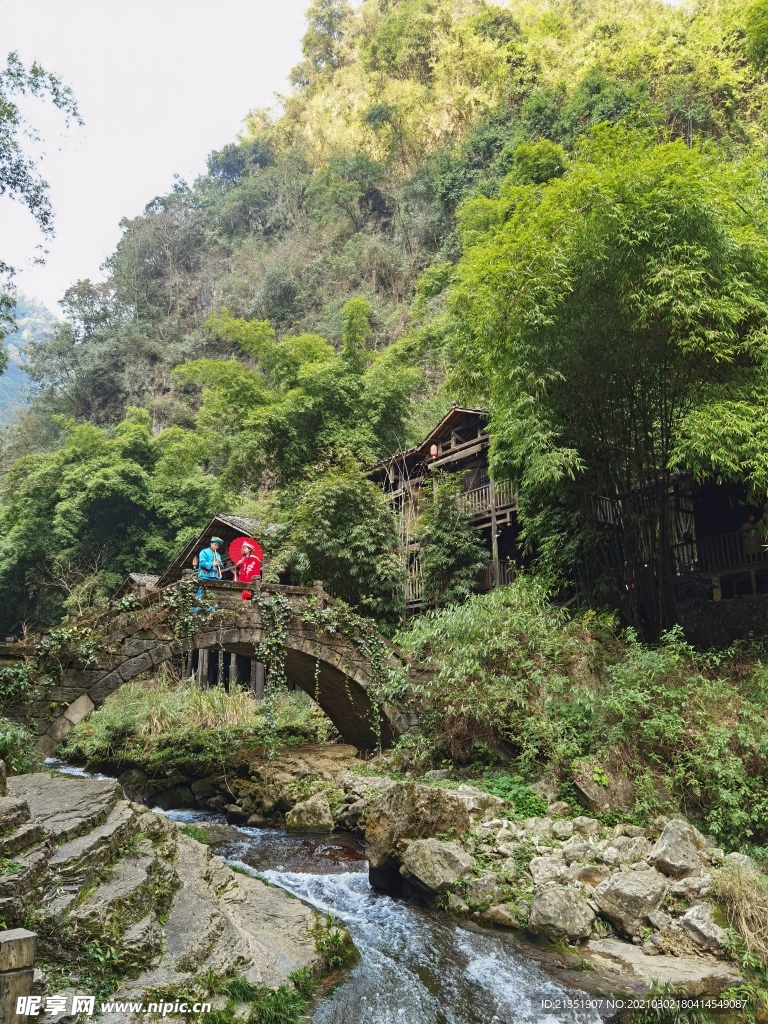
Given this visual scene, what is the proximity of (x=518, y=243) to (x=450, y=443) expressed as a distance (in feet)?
35.1

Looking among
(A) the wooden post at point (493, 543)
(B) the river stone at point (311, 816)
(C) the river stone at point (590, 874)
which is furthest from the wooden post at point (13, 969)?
(A) the wooden post at point (493, 543)

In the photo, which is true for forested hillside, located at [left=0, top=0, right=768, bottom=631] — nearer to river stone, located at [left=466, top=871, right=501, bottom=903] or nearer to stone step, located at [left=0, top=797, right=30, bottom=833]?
river stone, located at [left=466, top=871, right=501, bottom=903]

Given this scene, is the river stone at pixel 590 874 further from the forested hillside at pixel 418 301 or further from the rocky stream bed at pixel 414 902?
the forested hillside at pixel 418 301

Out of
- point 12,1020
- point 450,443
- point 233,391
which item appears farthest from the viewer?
point 233,391

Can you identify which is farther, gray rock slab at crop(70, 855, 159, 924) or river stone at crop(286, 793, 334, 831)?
river stone at crop(286, 793, 334, 831)

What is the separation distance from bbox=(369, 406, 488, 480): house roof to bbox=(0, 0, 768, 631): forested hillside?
4.76 ft

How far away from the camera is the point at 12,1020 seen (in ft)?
11.1

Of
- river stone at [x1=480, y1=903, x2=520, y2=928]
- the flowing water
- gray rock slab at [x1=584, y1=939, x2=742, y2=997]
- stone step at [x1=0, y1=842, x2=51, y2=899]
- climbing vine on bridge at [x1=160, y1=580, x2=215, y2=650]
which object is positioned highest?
climbing vine on bridge at [x1=160, y1=580, x2=215, y2=650]

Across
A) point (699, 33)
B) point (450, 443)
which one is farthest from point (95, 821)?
point (699, 33)

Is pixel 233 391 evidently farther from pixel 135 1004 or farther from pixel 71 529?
pixel 135 1004

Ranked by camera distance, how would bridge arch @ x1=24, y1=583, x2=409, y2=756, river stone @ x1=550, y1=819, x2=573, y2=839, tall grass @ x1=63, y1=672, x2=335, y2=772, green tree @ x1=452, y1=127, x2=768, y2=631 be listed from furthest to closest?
tall grass @ x1=63, y1=672, x2=335, y2=772 → green tree @ x1=452, y1=127, x2=768, y2=631 → bridge arch @ x1=24, y1=583, x2=409, y2=756 → river stone @ x1=550, y1=819, x2=573, y2=839

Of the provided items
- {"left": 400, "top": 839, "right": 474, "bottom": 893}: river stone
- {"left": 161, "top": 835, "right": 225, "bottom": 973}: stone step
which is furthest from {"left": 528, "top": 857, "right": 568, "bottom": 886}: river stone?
{"left": 161, "top": 835, "right": 225, "bottom": 973}: stone step

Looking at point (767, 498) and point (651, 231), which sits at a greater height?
point (651, 231)

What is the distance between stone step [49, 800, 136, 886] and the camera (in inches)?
237
